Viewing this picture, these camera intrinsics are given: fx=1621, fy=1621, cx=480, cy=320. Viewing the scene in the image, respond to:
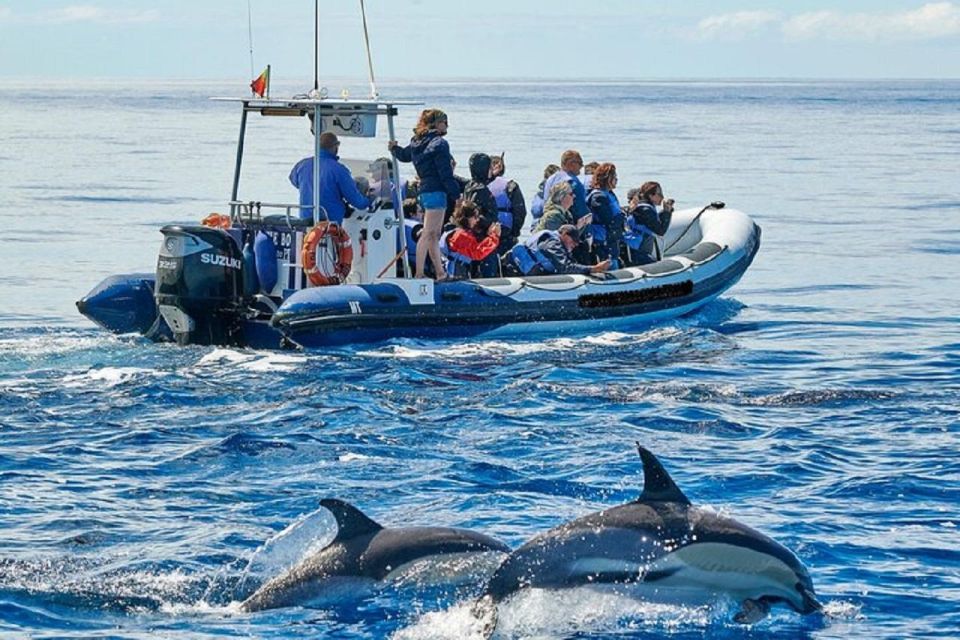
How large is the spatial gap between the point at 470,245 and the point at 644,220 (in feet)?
9.62

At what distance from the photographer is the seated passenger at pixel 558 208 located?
19.3m

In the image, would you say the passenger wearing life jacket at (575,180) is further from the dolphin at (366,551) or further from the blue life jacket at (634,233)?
the dolphin at (366,551)

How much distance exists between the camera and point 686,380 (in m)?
16.3

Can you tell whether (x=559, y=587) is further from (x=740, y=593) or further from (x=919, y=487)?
(x=919, y=487)

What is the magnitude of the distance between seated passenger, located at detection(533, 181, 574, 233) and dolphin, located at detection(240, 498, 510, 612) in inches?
422

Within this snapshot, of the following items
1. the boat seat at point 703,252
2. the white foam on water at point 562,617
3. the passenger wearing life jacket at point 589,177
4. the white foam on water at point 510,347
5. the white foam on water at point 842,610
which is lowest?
the white foam on water at point 842,610

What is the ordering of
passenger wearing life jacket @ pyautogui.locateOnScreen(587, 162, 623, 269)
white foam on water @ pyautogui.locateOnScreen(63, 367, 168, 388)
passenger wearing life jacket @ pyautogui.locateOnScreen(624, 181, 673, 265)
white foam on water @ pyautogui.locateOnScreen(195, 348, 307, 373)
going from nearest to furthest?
white foam on water @ pyautogui.locateOnScreen(63, 367, 168, 388)
white foam on water @ pyautogui.locateOnScreen(195, 348, 307, 373)
passenger wearing life jacket @ pyautogui.locateOnScreen(587, 162, 623, 269)
passenger wearing life jacket @ pyautogui.locateOnScreen(624, 181, 673, 265)

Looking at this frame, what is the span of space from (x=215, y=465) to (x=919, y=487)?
5.40 m

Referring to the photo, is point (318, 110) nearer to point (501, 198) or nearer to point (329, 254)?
point (329, 254)

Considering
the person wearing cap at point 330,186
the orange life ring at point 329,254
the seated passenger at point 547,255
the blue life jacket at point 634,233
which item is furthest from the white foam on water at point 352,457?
the blue life jacket at point 634,233

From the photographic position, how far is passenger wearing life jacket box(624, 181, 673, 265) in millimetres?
20328

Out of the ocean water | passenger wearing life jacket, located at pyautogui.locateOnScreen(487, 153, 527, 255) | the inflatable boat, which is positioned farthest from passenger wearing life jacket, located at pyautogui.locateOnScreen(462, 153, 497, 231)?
the ocean water

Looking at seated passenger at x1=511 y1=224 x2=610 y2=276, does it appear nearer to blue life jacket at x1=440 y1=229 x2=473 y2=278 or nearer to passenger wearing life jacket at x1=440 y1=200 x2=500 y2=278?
passenger wearing life jacket at x1=440 y1=200 x2=500 y2=278

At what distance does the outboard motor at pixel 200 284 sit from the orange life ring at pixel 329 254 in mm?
716
